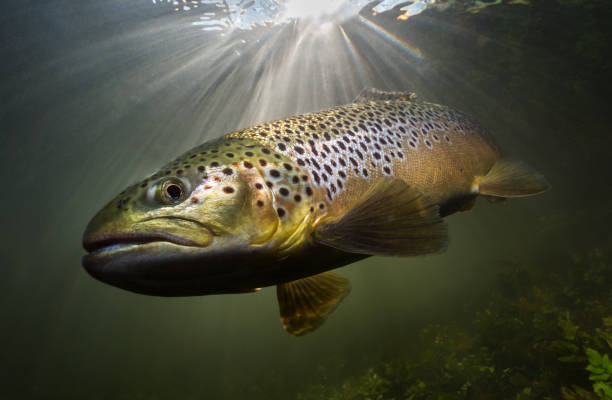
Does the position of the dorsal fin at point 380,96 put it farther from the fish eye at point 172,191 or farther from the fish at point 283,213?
the fish eye at point 172,191

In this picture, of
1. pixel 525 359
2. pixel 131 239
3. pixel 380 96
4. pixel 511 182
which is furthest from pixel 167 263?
pixel 525 359

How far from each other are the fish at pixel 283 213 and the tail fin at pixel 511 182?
499 millimetres

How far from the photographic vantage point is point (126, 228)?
4.18ft

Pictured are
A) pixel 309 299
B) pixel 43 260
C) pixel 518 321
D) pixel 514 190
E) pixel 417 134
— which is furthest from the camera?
pixel 43 260

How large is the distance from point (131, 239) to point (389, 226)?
1248 mm

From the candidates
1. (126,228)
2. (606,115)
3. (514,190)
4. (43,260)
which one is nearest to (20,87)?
(126,228)

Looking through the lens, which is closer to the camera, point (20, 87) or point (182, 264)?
point (182, 264)

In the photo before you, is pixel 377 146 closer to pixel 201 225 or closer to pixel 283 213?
pixel 283 213

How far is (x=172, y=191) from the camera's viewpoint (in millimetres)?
1422

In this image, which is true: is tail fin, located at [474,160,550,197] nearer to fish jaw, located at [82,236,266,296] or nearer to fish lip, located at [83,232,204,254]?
fish jaw, located at [82,236,266,296]

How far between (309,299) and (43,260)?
56153 mm

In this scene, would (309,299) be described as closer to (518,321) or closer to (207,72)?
(518,321)

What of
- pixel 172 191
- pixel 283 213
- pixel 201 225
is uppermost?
pixel 172 191

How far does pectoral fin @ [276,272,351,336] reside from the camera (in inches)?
83.1
